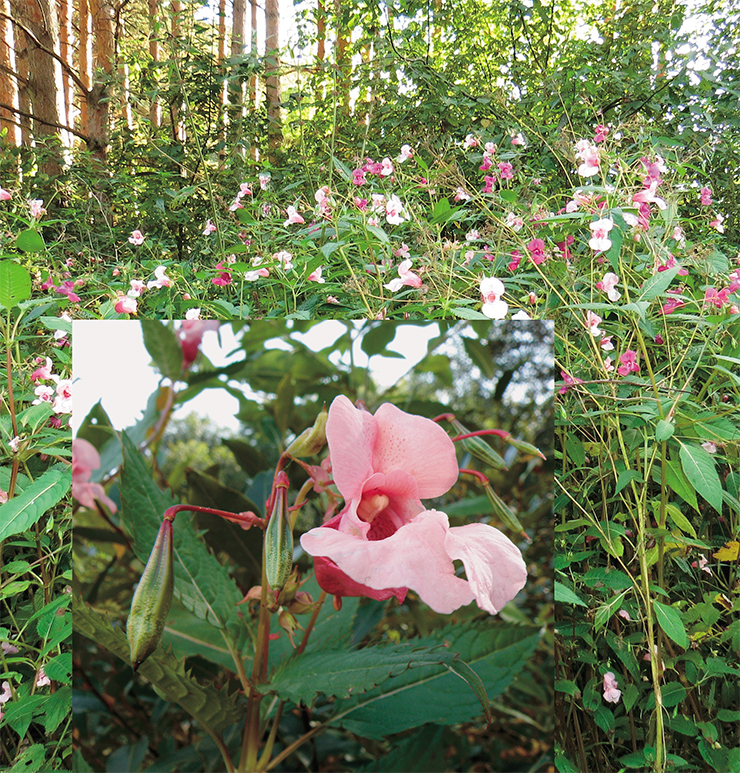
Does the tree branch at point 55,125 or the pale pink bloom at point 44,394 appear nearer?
the pale pink bloom at point 44,394

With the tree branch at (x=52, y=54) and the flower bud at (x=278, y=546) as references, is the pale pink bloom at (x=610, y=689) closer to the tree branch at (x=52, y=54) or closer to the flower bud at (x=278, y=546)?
the flower bud at (x=278, y=546)

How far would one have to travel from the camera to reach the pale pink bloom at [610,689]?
3.03 ft

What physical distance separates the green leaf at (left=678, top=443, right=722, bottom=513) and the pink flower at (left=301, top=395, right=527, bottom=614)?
0.96 feet

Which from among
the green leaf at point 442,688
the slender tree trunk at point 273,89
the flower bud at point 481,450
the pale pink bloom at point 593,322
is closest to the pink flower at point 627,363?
the pale pink bloom at point 593,322

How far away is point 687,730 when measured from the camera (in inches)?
35.9

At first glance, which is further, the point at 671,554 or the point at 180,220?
the point at 180,220

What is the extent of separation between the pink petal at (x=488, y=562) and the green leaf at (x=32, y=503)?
0.54 metres

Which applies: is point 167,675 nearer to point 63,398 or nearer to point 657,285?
point 63,398

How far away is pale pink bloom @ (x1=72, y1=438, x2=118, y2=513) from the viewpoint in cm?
74

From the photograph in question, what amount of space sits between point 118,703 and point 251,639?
0.27 meters

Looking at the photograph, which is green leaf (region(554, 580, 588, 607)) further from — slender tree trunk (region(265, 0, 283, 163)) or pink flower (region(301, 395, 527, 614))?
slender tree trunk (region(265, 0, 283, 163))

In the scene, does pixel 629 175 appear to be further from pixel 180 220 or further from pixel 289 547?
pixel 180 220

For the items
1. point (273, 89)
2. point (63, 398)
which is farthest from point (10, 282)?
point (273, 89)

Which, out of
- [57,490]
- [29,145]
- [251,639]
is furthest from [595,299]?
[29,145]
